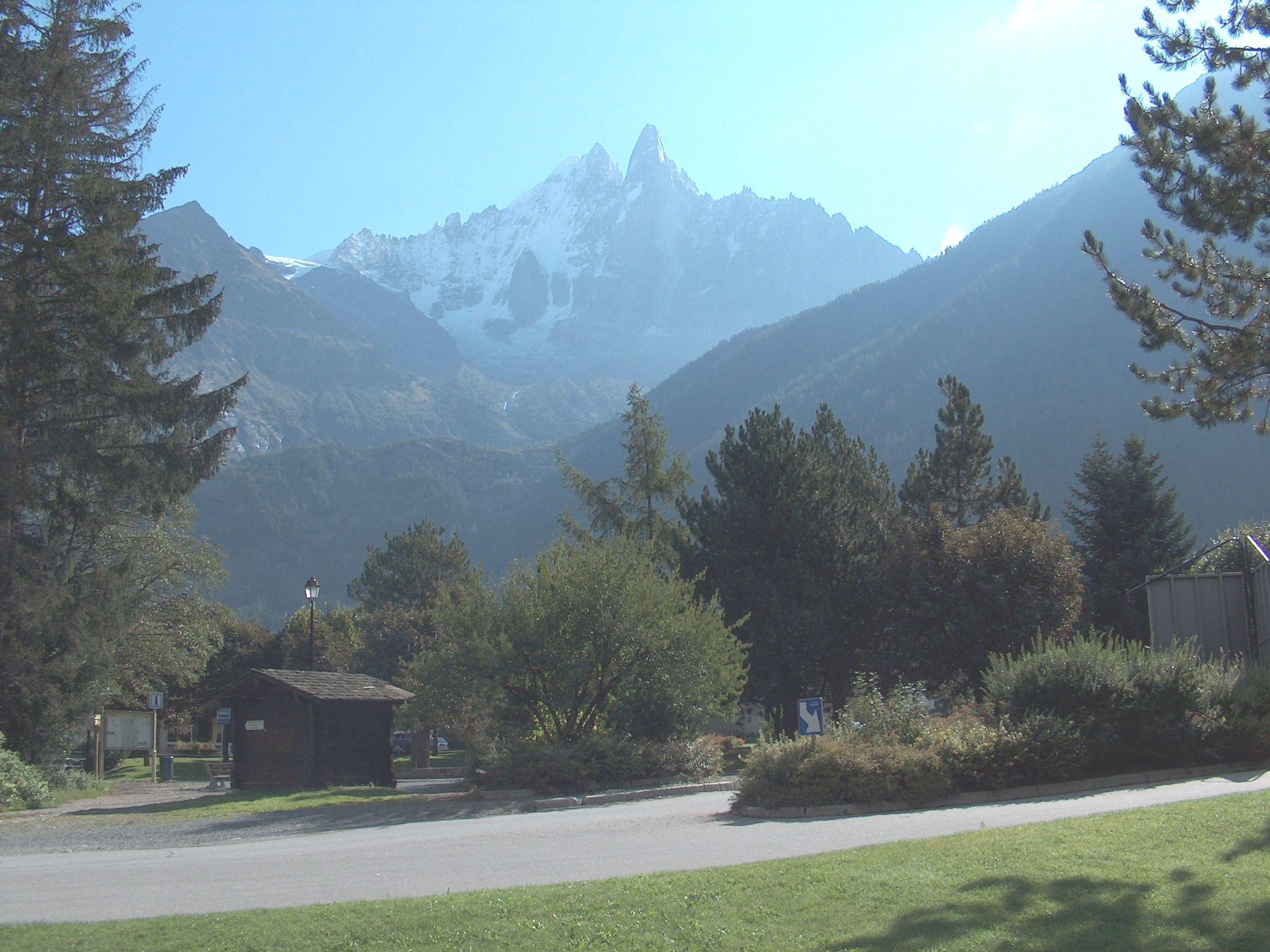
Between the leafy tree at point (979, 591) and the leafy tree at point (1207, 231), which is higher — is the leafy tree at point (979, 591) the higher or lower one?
the lower one

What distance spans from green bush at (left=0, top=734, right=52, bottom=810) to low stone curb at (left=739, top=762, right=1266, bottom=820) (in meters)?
15.5

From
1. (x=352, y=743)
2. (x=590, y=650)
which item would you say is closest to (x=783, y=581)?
(x=590, y=650)

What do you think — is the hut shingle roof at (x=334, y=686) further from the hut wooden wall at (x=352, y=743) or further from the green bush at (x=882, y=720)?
the green bush at (x=882, y=720)

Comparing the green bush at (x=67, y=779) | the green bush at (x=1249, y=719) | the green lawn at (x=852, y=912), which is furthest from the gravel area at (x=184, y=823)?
the green bush at (x=1249, y=719)

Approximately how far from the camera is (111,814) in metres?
20.2

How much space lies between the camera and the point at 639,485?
3944cm

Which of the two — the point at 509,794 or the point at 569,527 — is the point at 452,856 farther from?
the point at 569,527

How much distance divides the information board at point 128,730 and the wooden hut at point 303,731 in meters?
18.5

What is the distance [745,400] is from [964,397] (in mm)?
129162

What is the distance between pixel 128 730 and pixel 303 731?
23.4m

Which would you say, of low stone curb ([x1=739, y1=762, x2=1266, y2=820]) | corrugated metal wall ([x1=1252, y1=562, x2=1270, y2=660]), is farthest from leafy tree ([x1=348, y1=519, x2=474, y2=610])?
low stone curb ([x1=739, y1=762, x2=1266, y2=820])

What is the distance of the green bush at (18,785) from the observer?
21422 mm

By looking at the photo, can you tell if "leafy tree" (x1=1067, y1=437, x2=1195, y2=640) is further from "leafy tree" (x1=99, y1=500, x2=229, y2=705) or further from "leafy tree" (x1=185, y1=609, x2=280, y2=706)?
"leafy tree" (x1=185, y1=609, x2=280, y2=706)

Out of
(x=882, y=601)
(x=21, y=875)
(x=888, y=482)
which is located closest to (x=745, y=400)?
(x=888, y=482)
